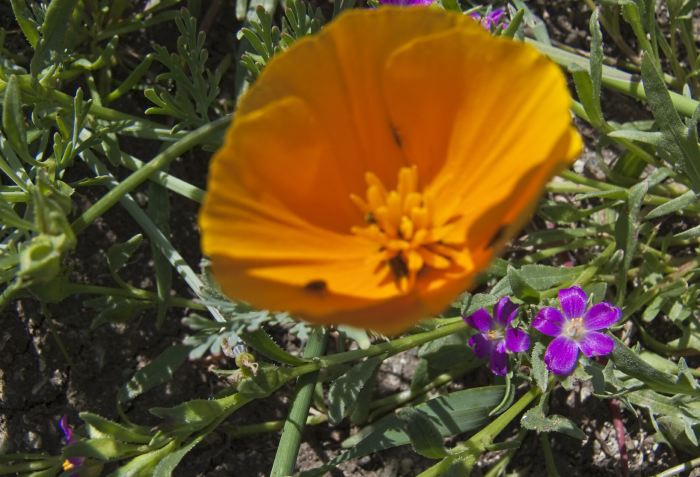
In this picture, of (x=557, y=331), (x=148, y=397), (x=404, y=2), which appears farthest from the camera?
(x=148, y=397)

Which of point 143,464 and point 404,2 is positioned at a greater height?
point 404,2

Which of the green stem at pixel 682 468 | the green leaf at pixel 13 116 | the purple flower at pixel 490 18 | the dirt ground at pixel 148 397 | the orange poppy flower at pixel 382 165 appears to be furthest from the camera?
the dirt ground at pixel 148 397

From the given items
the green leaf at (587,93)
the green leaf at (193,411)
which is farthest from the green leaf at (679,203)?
the green leaf at (193,411)

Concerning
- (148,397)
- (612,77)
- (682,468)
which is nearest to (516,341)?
(682,468)

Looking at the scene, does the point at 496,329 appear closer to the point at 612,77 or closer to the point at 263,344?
the point at 263,344

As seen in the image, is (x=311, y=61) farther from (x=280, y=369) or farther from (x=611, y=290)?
(x=611, y=290)

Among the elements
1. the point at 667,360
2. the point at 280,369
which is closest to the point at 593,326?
the point at 667,360

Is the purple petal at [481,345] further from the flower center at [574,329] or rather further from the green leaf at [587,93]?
the green leaf at [587,93]
